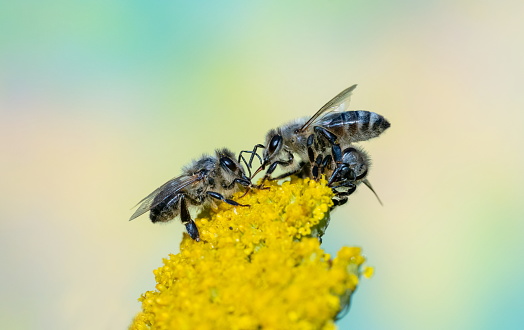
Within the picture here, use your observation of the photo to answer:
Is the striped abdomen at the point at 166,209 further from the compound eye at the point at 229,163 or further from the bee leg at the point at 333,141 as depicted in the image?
the bee leg at the point at 333,141

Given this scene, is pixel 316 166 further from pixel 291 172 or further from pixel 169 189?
pixel 169 189

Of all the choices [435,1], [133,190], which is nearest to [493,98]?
[435,1]

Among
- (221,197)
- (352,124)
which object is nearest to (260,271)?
(221,197)

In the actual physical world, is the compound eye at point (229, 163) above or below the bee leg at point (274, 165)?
above

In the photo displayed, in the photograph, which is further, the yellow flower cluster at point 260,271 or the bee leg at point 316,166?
the bee leg at point 316,166

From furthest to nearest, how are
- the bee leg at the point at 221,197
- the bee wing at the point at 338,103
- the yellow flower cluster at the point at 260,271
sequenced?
the bee wing at the point at 338,103, the bee leg at the point at 221,197, the yellow flower cluster at the point at 260,271

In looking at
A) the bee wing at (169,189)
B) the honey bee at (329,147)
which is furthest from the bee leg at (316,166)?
the bee wing at (169,189)
